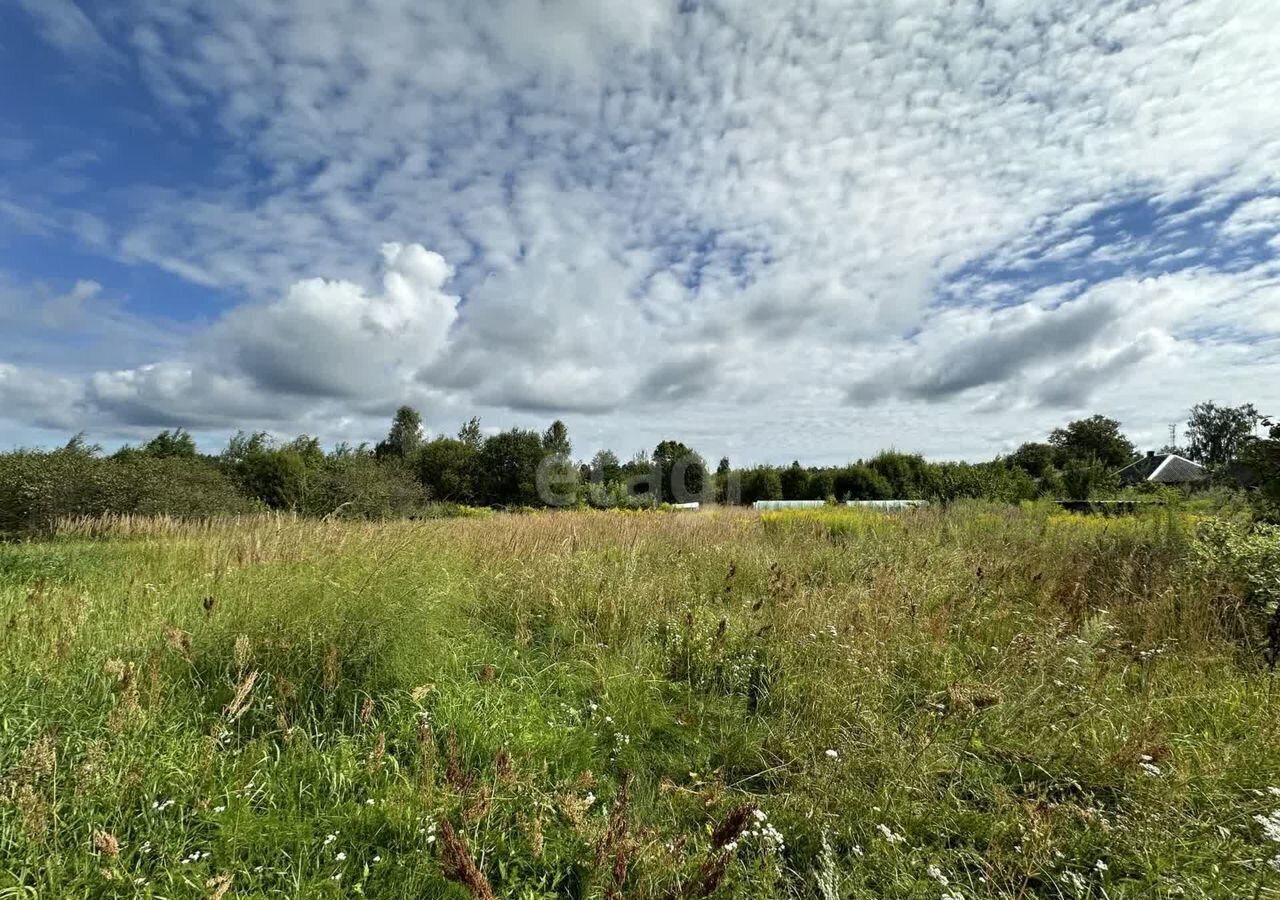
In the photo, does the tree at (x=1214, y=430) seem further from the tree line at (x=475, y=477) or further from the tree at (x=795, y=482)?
the tree at (x=795, y=482)

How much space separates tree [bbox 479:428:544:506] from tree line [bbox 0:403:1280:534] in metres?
0.07

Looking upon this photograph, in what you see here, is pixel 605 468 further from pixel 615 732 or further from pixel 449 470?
pixel 615 732

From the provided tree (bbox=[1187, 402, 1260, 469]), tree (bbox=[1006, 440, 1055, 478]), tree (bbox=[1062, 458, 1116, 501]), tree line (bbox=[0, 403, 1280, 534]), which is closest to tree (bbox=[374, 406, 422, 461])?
tree line (bbox=[0, 403, 1280, 534])

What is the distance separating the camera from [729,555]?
6.27 metres

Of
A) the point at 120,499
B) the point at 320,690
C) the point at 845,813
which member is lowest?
the point at 845,813

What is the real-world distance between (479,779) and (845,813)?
1.44 m

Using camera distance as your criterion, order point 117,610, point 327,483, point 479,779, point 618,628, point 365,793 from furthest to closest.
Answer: point 327,483 < point 618,628 < point 117,610 < point 479,779 < point 365,793

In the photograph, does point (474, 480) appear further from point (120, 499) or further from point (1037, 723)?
point (1037, 723)

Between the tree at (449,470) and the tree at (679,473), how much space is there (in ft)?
34.5

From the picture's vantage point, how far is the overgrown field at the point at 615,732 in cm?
180

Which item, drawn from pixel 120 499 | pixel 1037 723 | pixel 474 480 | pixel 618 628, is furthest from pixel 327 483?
pixel 1037 723

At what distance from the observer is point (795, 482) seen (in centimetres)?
2748

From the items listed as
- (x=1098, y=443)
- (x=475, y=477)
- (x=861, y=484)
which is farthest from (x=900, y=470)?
(x=1098, y=443)

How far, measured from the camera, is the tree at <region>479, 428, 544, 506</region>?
29234 millimetres
